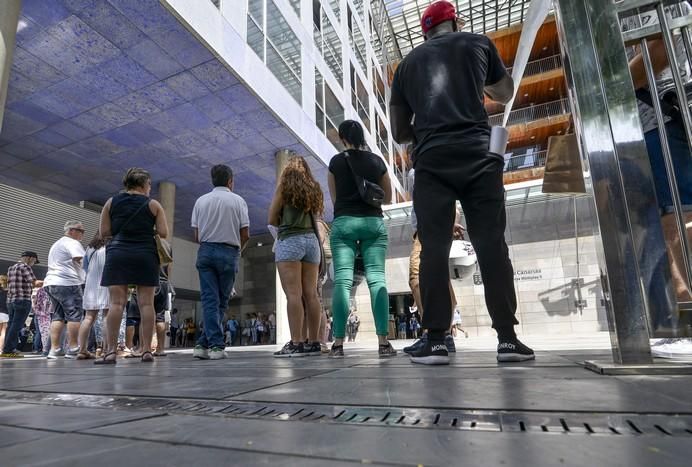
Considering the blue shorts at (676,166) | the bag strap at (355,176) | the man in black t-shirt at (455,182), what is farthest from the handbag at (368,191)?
the blue shorts at (676,166)

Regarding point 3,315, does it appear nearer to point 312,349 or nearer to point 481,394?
point 312,349

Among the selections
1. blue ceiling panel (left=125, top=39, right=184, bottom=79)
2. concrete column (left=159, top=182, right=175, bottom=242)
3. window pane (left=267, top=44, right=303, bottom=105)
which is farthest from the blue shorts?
concrete column (left=159, top=182, right=175, bottom=242)

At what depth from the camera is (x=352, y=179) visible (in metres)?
3.34

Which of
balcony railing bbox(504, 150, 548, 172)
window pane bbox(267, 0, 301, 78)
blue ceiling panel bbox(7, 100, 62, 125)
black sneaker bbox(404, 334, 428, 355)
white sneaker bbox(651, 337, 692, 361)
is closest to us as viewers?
white sneaker bbox(651, 337, 692, 361)

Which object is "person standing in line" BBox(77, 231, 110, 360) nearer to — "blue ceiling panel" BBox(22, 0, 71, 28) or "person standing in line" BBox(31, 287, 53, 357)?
"person standing in line" BBox(31, 287, 53, 357)

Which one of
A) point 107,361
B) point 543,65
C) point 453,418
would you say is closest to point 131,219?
point 107,361

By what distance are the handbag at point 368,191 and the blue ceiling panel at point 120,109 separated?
5385 millimetres

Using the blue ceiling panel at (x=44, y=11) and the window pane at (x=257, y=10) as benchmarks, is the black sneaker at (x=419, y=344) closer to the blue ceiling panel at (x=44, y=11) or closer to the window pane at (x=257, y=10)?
the blue ceiling panel at (x=44, y=11)

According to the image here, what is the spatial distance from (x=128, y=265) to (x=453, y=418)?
11.3ft

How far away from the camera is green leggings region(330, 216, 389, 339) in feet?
10.5

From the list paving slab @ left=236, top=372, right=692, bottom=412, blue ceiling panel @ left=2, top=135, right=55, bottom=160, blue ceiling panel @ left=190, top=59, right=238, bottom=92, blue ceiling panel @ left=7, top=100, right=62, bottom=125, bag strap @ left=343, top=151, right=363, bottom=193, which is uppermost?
blue ceiling panel @ left=190, top=59, right=238, bottom=92

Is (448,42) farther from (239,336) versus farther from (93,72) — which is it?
(239,336)

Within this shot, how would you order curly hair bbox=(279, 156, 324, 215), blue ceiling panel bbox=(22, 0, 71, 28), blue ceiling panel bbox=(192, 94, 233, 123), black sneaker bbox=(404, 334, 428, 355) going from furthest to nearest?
blue ceiling panel bbox=(192, 94, 233, 123) → blue ceiling panel bbox=(22, 0, 71, 28) → curly hair bbox=(279, 156, 324, 215) → black sneaker bbox=(404, 334, 428, 355)

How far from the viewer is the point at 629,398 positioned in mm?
1082
